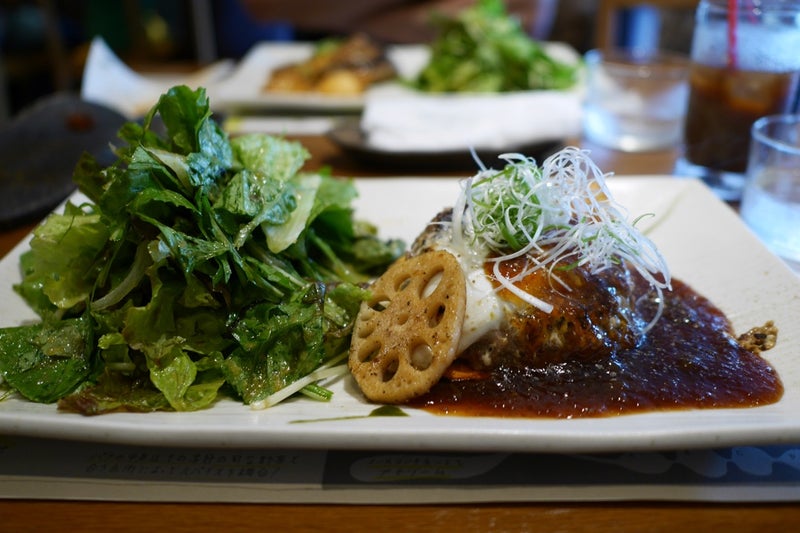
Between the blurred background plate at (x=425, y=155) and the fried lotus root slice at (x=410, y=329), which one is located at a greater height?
the fried lotus root slice at (x=410, y=329)

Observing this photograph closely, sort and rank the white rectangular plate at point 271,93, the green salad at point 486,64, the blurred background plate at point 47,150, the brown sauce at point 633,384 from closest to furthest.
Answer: the brown sauce at point 633,384 < the blurred background plate at point 47,150 < the white rectangular plate at point 271,93 < the green salad at point 486,64

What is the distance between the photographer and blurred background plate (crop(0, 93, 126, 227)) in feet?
9.15

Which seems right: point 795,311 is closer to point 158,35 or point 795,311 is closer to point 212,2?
point 212,2

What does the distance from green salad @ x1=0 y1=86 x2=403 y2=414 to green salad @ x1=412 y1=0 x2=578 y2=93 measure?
280 centimetres

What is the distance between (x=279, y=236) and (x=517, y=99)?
2.01 m

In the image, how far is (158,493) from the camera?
140cm

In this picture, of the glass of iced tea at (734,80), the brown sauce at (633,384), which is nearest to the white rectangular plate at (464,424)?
the brown sauce at (633,384)

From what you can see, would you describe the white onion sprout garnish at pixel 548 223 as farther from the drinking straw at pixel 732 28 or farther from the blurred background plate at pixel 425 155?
the drinking straw at pixel 732 28

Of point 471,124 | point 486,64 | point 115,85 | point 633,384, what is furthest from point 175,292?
point 115,85

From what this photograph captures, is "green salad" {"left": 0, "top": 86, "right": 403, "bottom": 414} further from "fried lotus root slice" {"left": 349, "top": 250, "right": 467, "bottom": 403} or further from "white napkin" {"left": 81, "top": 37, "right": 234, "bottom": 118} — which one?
"white napkin" {"left": 81, "top": 37, "right": 234, "bottom": 118}

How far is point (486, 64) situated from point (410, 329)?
3.27 meters

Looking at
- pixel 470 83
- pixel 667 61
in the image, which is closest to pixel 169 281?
pixel 470 83

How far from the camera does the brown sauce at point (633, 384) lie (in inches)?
61.2

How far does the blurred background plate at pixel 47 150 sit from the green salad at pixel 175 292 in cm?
85
